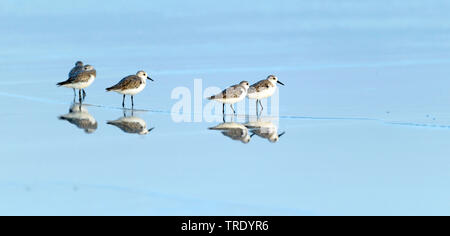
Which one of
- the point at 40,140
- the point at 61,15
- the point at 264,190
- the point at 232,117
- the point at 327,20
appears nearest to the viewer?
the point at 264,190

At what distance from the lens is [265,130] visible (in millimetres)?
11781

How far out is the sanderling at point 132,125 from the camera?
11.7 m

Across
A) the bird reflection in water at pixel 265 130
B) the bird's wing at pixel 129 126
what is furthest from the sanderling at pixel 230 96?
the bird's wing at pixel 129 126

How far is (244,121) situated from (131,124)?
154 cm

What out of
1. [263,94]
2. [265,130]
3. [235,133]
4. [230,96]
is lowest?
[235,133]

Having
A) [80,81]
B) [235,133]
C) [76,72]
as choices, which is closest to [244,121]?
[235,133]

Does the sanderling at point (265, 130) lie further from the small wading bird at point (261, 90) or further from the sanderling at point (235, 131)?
the small wading bird at point (261, 90)

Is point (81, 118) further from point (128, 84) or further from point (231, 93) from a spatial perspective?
point (231, 93)

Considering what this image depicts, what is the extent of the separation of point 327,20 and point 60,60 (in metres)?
8.48

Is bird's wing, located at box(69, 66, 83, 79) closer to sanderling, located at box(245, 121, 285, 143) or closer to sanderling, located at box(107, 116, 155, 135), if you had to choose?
sanderling, located at box(107, 116, 155, 135)
